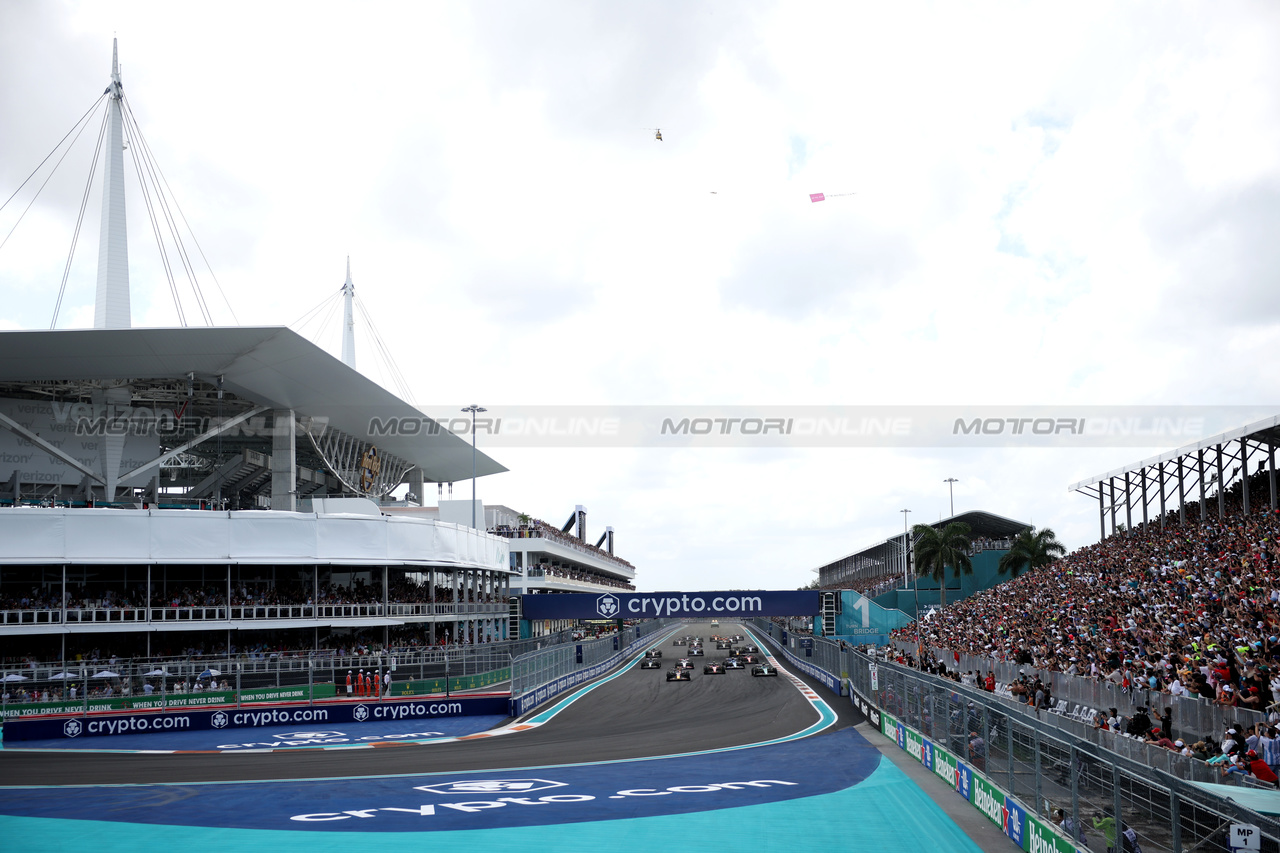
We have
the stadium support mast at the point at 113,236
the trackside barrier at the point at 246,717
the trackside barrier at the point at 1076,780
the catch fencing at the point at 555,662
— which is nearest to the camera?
the trackside barrier at the point at 1076,780

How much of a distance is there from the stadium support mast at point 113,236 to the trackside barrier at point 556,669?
28.0 meters

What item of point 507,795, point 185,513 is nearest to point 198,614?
point 185,513

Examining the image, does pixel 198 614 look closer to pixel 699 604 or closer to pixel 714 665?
pixel 714 665

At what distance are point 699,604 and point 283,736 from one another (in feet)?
97.5

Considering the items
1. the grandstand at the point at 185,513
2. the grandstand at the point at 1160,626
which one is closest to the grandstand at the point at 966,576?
the grandstand at the point at 1160,626

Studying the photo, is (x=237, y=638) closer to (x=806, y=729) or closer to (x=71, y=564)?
(x=71, y=564)

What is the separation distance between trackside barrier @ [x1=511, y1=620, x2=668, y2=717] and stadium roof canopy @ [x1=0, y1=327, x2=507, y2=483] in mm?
19356

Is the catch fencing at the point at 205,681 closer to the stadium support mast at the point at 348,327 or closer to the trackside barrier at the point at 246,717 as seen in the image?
the trackside barrier at the point at 246,717

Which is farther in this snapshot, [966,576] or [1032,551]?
[966,576]

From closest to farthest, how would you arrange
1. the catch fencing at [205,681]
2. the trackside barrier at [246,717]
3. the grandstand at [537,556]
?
the trackside barrier at [246,717] < the catch fencing at [205,681] < the grandstand at [537,556]

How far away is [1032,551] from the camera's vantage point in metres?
68.2

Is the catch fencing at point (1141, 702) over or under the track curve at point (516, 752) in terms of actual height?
over

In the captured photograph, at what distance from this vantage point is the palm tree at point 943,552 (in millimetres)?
71500

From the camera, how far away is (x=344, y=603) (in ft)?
151
